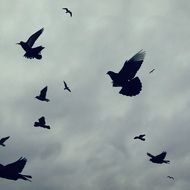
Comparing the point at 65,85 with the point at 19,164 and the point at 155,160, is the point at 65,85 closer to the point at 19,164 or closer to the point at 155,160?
the point at 155,160

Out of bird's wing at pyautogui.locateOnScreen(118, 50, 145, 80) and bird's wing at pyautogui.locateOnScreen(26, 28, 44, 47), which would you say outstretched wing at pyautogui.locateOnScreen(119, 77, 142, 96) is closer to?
bird's wing at pyautogui.locateOnScreen(118, 50, 145, 80)

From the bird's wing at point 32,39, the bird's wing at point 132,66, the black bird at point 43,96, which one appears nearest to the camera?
the bird's wing at point 132,66

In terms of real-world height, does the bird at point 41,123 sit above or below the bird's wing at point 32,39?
below

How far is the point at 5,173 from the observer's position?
19.0 metres

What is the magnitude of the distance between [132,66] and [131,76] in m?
0.67

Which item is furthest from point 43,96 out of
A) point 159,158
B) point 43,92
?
point 159,158

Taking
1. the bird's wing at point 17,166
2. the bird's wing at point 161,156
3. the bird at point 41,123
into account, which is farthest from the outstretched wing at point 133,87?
the bird at point 41,123

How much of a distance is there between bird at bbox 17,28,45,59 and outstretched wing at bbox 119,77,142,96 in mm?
9641

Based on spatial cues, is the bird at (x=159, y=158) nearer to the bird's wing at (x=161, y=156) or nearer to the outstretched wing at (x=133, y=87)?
the bird's wing at (x=161, y=156)

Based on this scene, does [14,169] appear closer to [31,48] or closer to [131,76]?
[131,76]

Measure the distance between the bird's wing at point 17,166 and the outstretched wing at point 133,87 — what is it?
31.1ft

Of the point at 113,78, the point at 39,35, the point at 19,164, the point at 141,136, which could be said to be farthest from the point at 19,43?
the point at 19,164

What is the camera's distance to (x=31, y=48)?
33406 millimetres

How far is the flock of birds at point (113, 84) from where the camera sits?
1902cm
